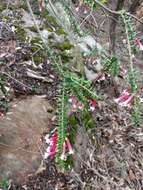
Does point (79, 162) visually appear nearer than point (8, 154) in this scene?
No

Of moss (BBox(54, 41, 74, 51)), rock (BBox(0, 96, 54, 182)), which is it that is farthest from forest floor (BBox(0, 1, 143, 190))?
moss (BBox(54, 41, 74, 51))

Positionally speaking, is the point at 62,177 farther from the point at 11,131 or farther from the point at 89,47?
the point at 89,47

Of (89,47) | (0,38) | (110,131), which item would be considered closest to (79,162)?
(110,131)

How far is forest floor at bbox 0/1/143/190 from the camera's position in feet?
8.82

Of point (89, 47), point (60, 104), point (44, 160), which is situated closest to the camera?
point (60, 104)

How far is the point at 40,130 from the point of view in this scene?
291cm

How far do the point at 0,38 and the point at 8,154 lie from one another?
133cm

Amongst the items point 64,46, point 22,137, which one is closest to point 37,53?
point 64,46

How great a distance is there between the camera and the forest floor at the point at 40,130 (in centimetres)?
269

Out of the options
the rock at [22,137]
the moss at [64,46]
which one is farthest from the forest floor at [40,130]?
the moss at [64,46]

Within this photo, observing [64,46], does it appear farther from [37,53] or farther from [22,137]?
[22,137]

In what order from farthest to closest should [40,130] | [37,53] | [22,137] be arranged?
[37,53] < [40,130] < [22,137]

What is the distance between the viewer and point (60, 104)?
51.3 inches

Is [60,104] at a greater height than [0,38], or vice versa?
[60,104]
